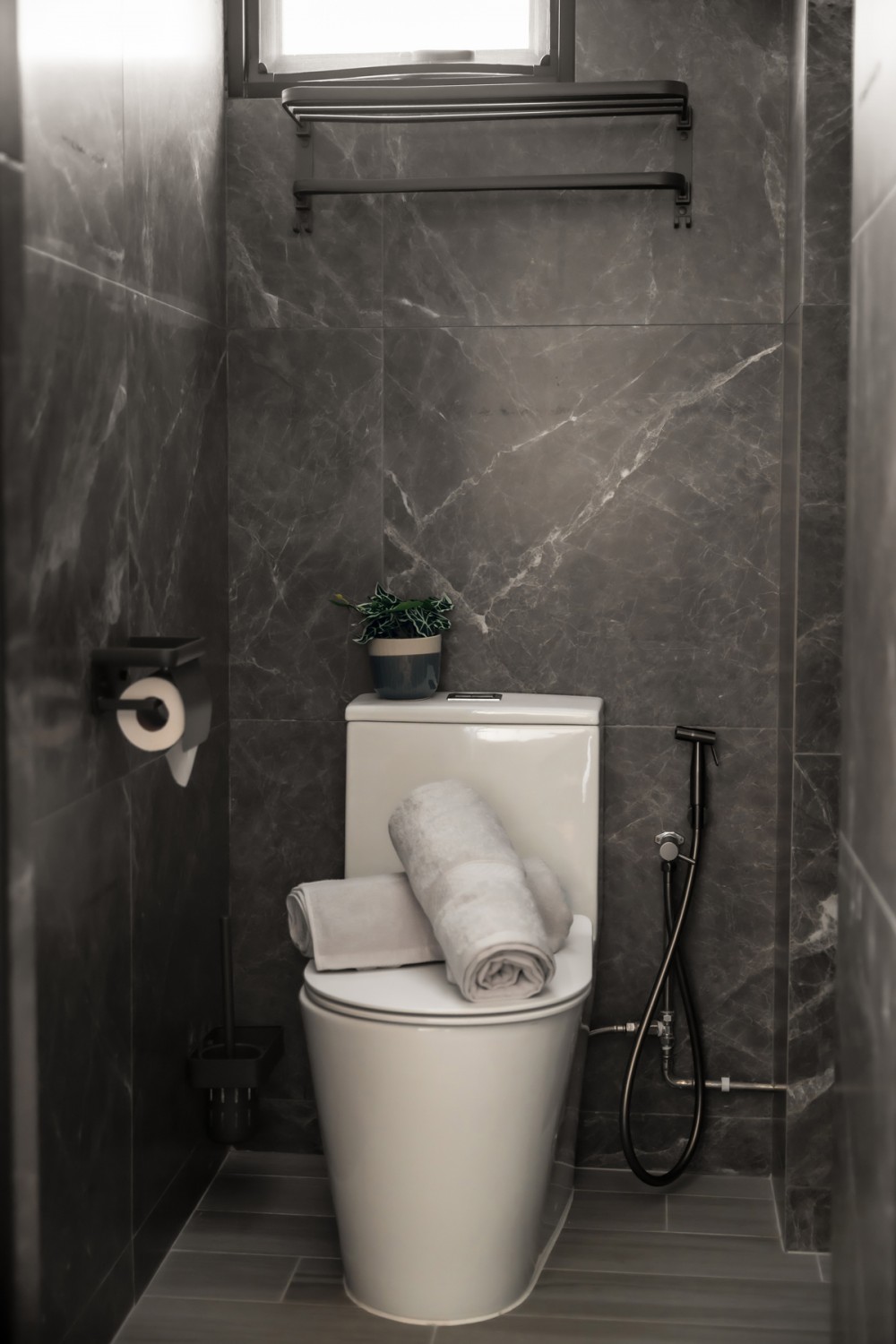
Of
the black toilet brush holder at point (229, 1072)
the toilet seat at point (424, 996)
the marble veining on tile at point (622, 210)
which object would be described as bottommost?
the black toilet brush holder at point (229, 1072)

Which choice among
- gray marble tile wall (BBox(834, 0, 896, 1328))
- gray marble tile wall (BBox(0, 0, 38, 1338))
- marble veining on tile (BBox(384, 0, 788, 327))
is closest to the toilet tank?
marble veining on tile (BBox(384, 0, 788, 327))

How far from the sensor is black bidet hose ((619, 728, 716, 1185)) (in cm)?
240

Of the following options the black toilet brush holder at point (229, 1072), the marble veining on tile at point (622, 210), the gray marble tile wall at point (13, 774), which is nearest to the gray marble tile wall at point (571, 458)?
the marble veining on tile at point (622, 210)

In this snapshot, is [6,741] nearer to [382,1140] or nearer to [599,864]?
[382,1140]

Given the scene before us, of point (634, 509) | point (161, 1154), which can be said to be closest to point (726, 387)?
point (634, 509)

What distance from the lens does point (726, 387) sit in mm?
2428

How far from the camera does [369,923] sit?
2072mm

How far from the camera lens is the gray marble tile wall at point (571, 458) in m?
2.41

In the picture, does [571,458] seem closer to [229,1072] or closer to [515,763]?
[515,763]

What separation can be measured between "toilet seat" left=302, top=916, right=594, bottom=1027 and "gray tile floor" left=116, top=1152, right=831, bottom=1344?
49cm

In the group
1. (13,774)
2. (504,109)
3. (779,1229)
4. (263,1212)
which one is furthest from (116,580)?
(779,1229)

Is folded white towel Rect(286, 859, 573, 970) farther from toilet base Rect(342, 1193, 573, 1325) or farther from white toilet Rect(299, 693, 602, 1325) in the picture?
toilet base Rect(342, 1193, 573, 1325)

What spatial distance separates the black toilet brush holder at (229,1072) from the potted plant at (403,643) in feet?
1.68

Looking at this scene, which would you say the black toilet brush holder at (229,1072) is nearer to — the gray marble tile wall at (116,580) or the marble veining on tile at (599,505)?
the gray marble tile wall at (116,580)
